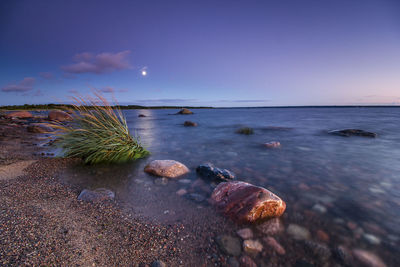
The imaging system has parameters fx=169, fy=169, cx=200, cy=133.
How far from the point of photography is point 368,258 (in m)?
2.08

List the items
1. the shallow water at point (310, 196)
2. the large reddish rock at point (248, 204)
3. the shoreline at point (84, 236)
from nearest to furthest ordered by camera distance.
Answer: the shoreline at point (84, 236), the shallow water at point (310, 196), the large reddish rock at point (248, 204)

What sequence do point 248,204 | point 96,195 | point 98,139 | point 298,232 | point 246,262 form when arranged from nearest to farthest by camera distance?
point 246,262 < point 298,232 < point 248,204 < point 96,195 < point 98,139

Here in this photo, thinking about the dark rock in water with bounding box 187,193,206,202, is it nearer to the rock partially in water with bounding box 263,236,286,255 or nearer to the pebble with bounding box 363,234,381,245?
the rock partially in water with bounding box 263,236,286,255

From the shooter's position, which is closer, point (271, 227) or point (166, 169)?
point (271, 227)

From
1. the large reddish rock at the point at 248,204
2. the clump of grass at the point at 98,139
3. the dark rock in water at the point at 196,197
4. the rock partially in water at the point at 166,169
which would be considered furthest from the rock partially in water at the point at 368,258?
the clump of grass at the point at 98,139

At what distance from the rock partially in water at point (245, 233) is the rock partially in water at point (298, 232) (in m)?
0.58

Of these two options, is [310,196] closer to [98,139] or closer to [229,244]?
[229,244]

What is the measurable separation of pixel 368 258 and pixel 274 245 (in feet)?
3.61

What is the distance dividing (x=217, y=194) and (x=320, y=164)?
431 centimetres

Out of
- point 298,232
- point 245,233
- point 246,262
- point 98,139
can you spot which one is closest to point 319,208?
point 298,232

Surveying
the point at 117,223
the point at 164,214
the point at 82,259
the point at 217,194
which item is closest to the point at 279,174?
the point at 217,194

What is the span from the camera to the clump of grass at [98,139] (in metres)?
5.31

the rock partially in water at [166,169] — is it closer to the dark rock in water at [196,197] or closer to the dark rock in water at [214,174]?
the dark rock in water at [214,174]

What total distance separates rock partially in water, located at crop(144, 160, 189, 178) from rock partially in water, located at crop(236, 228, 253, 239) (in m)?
2.29
